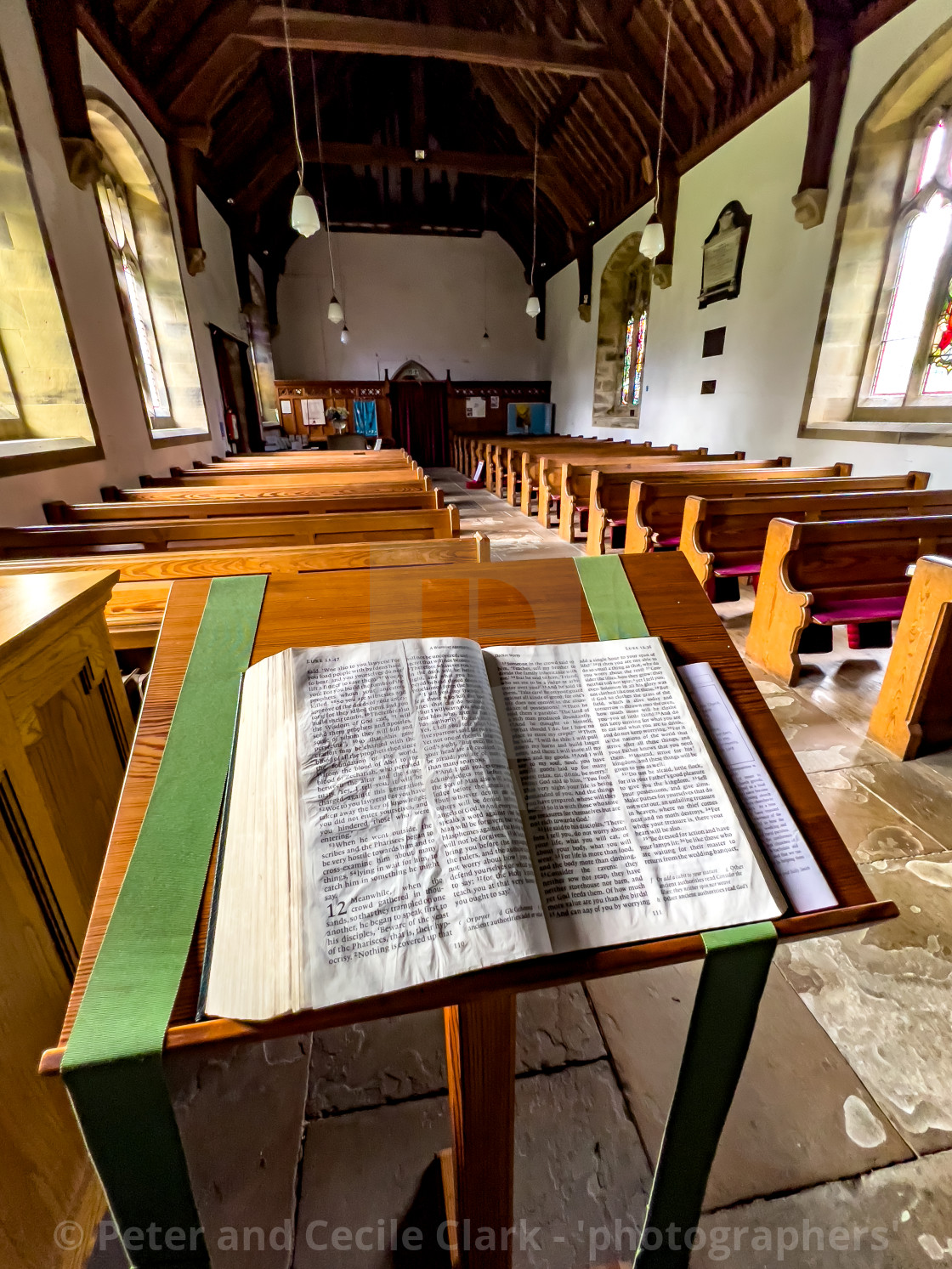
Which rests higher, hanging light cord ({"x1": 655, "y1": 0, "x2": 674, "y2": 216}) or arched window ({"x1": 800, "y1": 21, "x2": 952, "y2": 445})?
hanging light cord ({"x1": 655, "y1": 0, "x2": 674, "y2": 216})

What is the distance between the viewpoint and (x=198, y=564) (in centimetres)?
186

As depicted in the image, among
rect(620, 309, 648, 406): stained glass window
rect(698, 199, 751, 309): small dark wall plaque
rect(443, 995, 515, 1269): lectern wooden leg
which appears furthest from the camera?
rect(620, 309, 648, 406): stained glass window

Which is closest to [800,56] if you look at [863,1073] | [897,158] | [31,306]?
[897,158]

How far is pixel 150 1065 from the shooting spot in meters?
0.46

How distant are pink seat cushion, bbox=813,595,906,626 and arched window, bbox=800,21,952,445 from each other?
7.82ft

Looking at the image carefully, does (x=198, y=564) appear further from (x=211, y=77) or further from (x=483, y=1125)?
(x=211, y=77)

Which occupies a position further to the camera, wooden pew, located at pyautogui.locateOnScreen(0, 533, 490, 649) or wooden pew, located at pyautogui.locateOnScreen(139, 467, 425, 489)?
wooden pew, located at pyautogui.locateOnScreen(139, 467, 425, 489)

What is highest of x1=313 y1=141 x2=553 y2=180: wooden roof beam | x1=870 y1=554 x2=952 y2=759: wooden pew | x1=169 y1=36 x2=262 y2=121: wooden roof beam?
x1=313 y1=141 x2=553 y2=180: wooden roof beam

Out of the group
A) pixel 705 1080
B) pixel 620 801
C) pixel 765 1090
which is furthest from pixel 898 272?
pixel 705 1080

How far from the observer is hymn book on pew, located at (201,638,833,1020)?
50 cm

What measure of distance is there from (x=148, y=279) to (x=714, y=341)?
6350 mm

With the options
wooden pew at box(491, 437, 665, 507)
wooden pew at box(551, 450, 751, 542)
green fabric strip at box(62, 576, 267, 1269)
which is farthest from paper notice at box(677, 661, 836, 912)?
wooden pew at box(491, 437, 665, 507)

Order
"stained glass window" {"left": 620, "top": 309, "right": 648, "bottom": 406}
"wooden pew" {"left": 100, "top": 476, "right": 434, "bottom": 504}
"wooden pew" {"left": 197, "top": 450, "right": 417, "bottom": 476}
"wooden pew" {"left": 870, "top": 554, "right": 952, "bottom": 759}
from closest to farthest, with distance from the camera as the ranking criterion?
1. "wooden pew" {"left": 870, "top": 554, "right": 952, "bottom": 759}
2. "wooden pew" {"left": 100, "top": 476, "right": 434, "bottom": 504}
3. "wooden pew" {"left": 197, "top": 450, "right": 417, "bottom": 476}
4. "stained glass window" {"left": 620, "top": 309, "right": 648, "bottom": 406}

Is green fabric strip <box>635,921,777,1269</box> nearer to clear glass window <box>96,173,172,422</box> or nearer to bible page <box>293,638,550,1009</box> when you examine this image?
bible page <box>293,638,550,1009</box>
